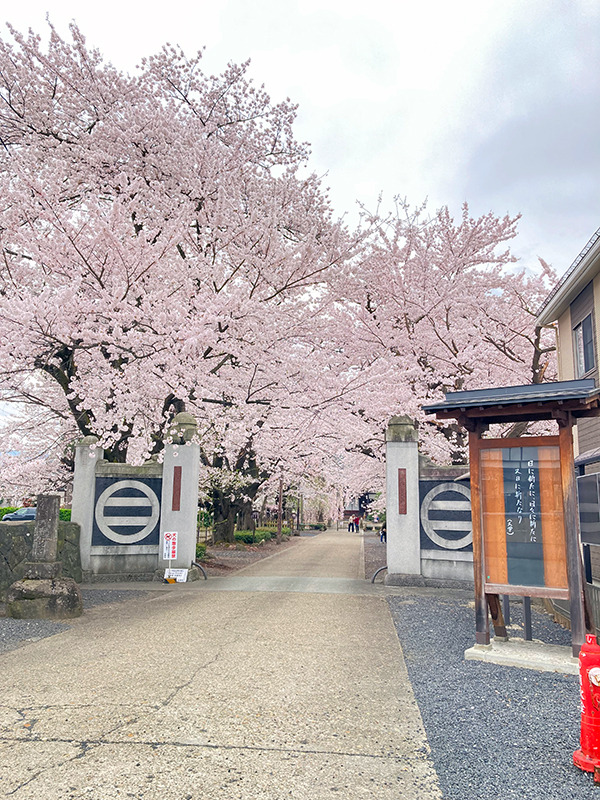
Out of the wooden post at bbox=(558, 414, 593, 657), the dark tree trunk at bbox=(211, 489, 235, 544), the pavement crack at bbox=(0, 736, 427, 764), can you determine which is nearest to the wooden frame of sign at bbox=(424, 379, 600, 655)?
the wooden post at bbox=(558, 414, 593, 657)

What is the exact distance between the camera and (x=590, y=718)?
3.77 metres

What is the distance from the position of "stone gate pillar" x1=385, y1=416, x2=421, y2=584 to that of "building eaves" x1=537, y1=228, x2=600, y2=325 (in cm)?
431

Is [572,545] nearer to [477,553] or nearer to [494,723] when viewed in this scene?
[477,553]

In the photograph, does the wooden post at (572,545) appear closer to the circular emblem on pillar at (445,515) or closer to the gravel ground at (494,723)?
the gravel ground at (494,723)

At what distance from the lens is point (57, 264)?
12008 mm

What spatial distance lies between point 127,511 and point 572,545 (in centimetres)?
1066

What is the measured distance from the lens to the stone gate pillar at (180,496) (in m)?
13.6

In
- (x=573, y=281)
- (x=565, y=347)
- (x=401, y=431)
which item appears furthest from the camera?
(x=401, y=431)

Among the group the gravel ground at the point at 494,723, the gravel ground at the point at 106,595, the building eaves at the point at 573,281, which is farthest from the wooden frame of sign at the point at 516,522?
the gravel ground at the point at 106,595

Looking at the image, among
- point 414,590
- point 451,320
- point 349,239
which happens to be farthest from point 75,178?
point 414,590

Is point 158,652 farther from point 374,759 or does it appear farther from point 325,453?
point 325,453

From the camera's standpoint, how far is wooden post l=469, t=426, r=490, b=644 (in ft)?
22.3

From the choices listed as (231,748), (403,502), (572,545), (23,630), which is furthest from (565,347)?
(23,630)

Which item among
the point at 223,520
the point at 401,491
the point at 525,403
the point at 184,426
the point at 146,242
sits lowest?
the point at 223,520
